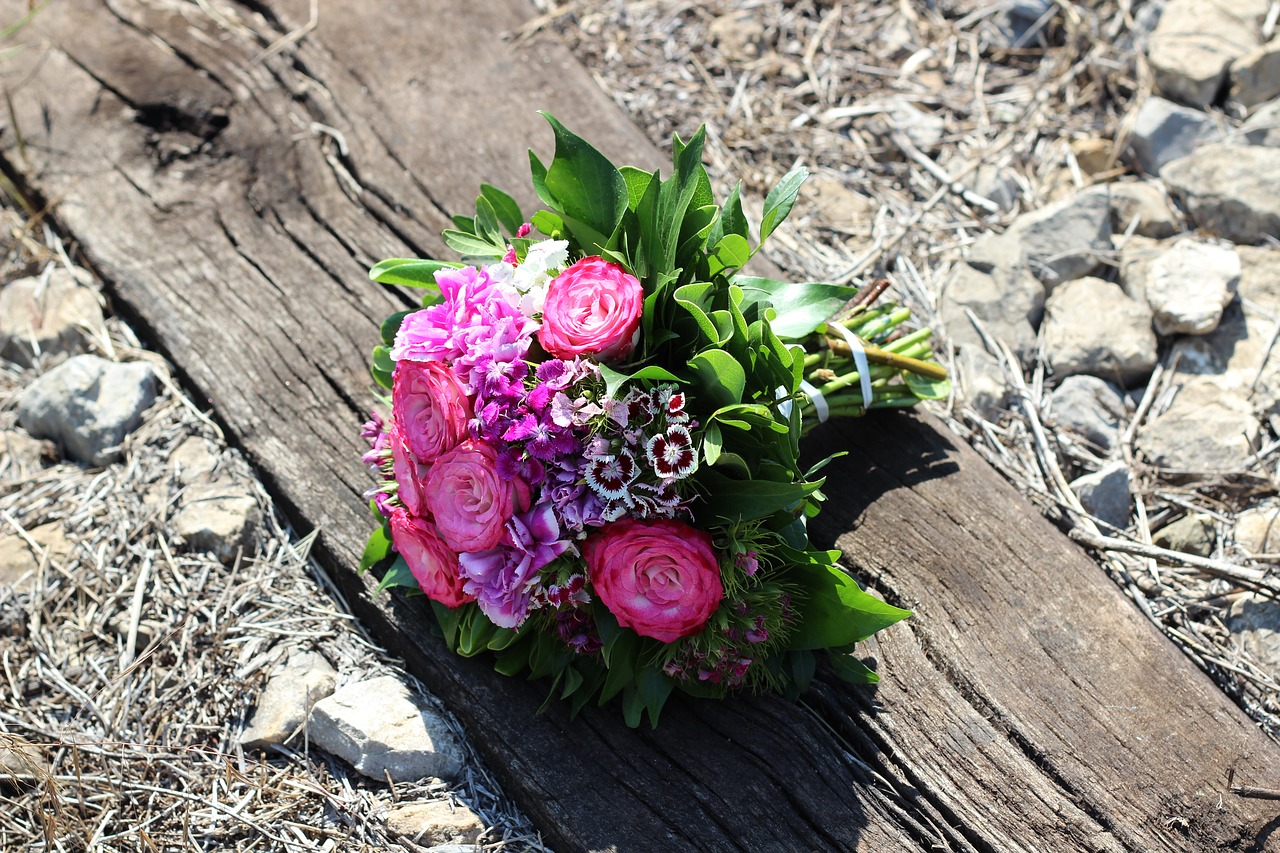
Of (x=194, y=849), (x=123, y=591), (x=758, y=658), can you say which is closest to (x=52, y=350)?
(x=123, y=591)

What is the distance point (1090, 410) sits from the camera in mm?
2969

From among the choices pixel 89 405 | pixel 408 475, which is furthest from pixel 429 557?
pixel 89 405

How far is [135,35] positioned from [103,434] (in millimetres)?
1754

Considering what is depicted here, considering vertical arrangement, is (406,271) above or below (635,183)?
below

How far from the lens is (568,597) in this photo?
1990mm

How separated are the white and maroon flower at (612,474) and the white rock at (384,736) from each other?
0.85m

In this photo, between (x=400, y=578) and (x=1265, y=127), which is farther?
(x=1265, y=127)

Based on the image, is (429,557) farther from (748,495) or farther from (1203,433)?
(1203,433)

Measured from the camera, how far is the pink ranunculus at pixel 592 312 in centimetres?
187

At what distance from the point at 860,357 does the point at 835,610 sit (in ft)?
2.39

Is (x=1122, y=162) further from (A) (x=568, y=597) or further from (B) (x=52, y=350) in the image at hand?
(B) (x=52, y=350)

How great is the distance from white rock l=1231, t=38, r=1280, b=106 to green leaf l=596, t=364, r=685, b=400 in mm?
2968

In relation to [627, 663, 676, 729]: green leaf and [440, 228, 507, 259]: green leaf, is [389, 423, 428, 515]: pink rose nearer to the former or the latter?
[440, 228, 507, 259]: green leaf

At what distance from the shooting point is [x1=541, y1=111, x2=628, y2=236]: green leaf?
207cm
